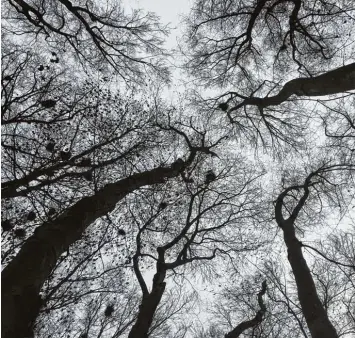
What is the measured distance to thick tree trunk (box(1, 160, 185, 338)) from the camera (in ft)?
11.0

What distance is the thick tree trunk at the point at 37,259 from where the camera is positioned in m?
3.36

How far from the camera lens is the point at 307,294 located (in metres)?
6.71

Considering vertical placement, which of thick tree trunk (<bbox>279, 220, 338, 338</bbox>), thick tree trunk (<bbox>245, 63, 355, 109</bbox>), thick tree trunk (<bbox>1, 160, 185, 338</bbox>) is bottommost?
thick tree trunk (<bbox>1, 160, 185, 338</bbox>)

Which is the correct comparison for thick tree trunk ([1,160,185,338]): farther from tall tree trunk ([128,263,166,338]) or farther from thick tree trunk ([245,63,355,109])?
thick tree trunk ([245,63,355,109])

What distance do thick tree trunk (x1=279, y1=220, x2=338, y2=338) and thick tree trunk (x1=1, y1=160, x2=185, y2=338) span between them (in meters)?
4.22

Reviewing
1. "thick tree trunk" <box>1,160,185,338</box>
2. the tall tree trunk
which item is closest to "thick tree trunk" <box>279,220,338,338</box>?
the tall tree trunk

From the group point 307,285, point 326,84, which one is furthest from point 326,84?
point 307,285

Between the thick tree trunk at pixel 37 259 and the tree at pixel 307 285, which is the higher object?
the tree at pixel 307 285

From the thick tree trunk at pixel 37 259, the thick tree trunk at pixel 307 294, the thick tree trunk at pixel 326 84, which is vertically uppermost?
the thick tree trunk at pixel 326 84

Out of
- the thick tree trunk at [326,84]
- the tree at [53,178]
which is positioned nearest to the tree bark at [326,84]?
the thick tree trunk at [326,84]

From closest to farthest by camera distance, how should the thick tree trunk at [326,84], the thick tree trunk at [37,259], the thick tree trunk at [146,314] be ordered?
the thick tree trunk at [37,259] < the thick tree trunk at [146,314] < the thick tree trunk at [326,84]

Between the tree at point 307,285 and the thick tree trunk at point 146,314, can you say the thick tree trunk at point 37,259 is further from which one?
the tree at point 307,285

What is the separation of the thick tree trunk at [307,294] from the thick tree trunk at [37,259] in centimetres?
422

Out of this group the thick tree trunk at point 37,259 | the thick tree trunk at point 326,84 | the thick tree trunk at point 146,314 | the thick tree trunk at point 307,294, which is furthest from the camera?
the thick tree trunk at point 307,294
